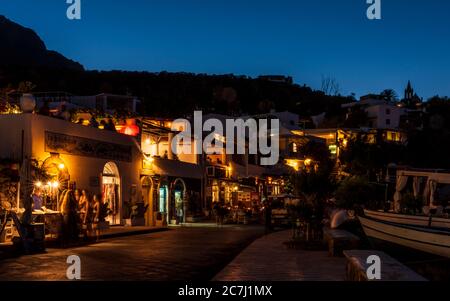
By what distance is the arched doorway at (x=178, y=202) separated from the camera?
36969 millimetres

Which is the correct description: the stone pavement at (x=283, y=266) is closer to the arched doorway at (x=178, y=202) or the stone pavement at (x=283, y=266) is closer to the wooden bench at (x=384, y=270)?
the wooden bench at (x=384, y=270)

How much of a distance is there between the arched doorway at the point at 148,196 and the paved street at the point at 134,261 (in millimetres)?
10434

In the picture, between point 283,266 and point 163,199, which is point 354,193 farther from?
point 283,266

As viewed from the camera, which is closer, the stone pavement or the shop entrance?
the stone pavement

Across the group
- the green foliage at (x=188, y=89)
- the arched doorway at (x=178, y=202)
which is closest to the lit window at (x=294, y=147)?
the green foliage at (x=188, y=89)

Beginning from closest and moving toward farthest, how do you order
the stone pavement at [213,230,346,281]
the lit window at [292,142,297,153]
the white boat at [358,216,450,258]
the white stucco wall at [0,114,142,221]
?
the stone pavement at [213,230,346,281] → the white boat at [358,216,450,258] → the white stucco wall at [0,114,142,221] → the lit window at [292,142,297,153]

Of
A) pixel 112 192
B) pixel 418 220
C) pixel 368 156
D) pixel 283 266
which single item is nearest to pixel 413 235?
pixel 283 266

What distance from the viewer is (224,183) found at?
48.6m

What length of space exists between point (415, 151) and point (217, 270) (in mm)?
60862

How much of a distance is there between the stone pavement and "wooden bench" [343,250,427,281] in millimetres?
1692

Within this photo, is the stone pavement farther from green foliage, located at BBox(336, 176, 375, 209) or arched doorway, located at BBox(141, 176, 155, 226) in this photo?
green foliage, located at BBox(336, 176, 375, 209)

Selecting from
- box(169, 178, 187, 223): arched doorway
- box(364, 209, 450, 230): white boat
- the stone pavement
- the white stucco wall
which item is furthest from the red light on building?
the stone pavement

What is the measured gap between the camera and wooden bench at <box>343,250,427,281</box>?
711cm

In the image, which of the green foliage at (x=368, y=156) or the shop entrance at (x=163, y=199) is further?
the green foliage at (x=368, y=156)
